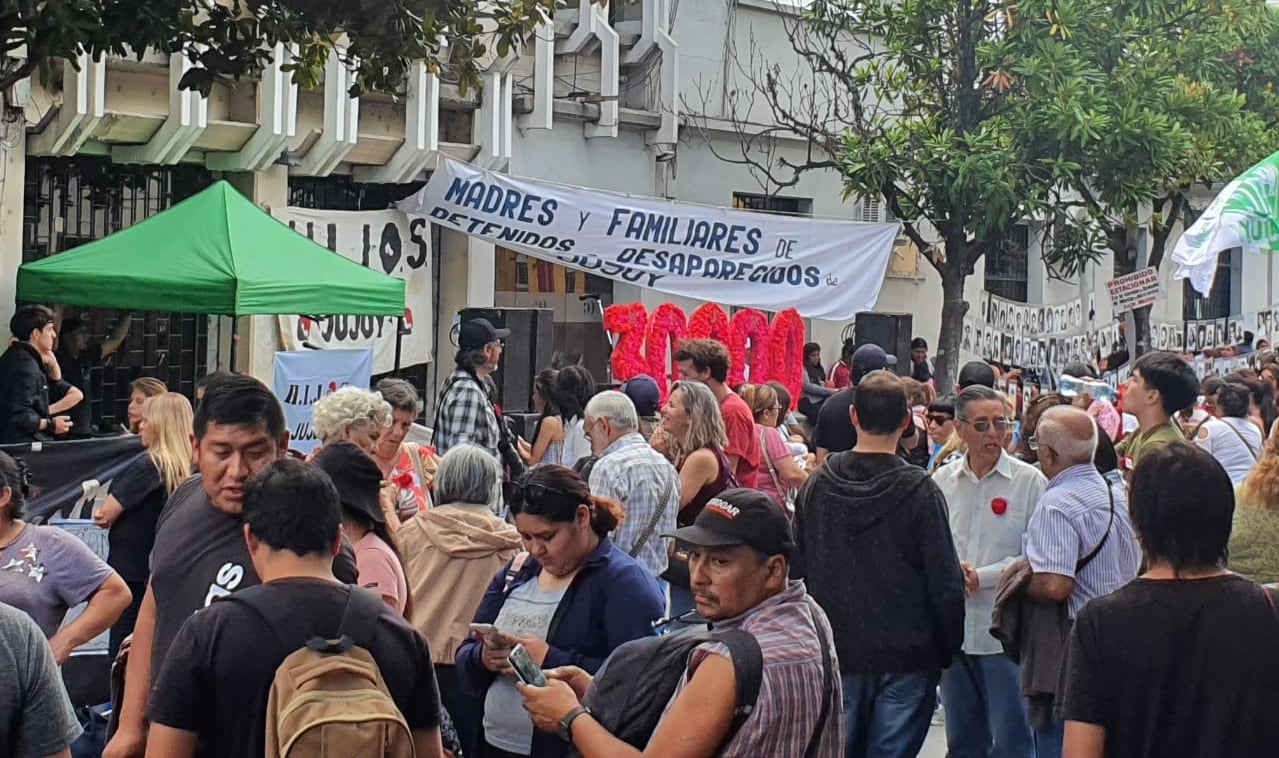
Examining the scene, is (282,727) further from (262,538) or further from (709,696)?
(709,696)

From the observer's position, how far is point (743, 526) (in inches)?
168

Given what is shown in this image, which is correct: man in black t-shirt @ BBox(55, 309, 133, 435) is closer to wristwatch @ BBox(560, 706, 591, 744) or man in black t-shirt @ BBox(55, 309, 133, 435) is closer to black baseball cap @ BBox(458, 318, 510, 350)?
black baseball cap @ BBox(458, 318, 510, 350)

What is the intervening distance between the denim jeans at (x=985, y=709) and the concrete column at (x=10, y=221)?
8112 mm

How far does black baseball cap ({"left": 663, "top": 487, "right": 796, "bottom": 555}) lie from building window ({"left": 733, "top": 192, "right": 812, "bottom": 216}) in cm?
1651

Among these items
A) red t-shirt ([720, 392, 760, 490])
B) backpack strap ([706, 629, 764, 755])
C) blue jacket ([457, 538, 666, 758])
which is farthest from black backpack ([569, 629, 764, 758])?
red t-shirt ([720, 392, 760, 490])

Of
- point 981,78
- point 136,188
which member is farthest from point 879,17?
point 136,188

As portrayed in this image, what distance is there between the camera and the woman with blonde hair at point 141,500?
733 cm

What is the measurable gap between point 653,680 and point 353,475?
158cm

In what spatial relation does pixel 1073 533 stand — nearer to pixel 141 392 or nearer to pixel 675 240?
pixel 141 392

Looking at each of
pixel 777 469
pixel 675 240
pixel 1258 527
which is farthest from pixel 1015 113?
pixel 1258 527

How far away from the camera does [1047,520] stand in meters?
6.49

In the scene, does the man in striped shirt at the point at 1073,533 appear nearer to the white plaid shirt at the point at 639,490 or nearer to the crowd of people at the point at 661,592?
the crowd of people at the point at 661,592

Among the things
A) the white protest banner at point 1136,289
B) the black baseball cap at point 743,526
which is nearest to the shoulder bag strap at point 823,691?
the black baseball cap at point 743,526

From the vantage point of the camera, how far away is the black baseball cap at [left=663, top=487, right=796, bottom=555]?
4.26m
